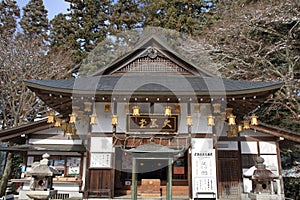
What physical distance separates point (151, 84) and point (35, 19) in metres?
19.2

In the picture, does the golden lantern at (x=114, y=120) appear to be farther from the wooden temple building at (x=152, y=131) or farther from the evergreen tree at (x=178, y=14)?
the evergreen tree at (x=178, y=14)

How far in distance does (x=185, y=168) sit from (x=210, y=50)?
9302mm

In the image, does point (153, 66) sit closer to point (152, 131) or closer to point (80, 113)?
point (152, 131)

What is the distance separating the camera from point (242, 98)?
29.2 feet

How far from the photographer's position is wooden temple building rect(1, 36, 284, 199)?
8.75 metres

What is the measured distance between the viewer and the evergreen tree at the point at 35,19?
76.8ft

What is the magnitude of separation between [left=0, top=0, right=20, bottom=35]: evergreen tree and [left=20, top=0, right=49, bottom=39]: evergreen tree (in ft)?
3.24

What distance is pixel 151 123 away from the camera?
9.47m

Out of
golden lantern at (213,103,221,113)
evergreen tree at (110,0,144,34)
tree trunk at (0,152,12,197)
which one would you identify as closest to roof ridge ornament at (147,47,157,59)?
golden lantern at (213,103,221,113)

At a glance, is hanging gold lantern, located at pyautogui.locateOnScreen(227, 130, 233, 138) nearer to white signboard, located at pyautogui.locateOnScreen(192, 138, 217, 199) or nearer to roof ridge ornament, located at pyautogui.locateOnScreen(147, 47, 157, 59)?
white signboard, located at pyautogui.locateOnScreen(192, 138, 217, 199)

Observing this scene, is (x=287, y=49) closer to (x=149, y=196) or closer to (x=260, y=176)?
(x=260, y=176)

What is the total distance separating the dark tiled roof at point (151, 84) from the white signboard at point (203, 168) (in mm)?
1966

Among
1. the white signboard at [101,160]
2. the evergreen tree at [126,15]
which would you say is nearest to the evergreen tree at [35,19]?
the evergreen tree at [126,15]

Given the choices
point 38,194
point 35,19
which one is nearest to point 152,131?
point 38,194
